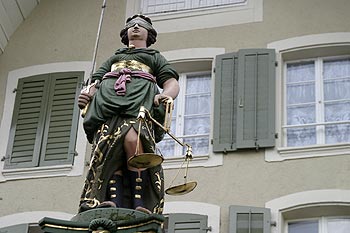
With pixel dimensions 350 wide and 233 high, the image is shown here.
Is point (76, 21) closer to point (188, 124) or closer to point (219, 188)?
point (188, 124)

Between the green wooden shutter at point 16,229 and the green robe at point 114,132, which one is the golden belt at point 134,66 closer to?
the green robe at point 114,132

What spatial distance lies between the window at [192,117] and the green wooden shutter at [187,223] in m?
0.96

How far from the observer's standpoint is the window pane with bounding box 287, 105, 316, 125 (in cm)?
1287

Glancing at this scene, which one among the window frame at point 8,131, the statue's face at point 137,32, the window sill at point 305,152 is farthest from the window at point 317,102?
the statue's face at point 137,32

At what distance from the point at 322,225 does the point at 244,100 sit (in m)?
1.82

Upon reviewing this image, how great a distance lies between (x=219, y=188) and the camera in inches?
492

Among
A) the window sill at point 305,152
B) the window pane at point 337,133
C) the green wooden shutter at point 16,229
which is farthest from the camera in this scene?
the green wooden shutter at point 16,229

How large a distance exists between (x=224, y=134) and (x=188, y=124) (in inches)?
25.8

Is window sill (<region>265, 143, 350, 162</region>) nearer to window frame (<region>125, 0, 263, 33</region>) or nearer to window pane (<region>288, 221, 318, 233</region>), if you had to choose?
window pane (<region>288, 221, 318, 233</region>)

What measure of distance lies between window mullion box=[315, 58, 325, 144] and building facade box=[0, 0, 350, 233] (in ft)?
0.04

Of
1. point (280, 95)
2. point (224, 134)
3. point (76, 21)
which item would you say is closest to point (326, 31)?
point (280, 95)

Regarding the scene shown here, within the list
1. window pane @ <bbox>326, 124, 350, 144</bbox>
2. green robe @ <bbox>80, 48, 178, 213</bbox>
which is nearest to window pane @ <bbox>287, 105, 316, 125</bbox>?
window pane @ <bbox>326, 124, 350, 144</bbox>

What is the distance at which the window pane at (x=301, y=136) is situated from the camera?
1269cm

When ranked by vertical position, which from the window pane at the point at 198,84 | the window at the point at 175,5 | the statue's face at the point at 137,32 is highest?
the window at the point at 175,5
